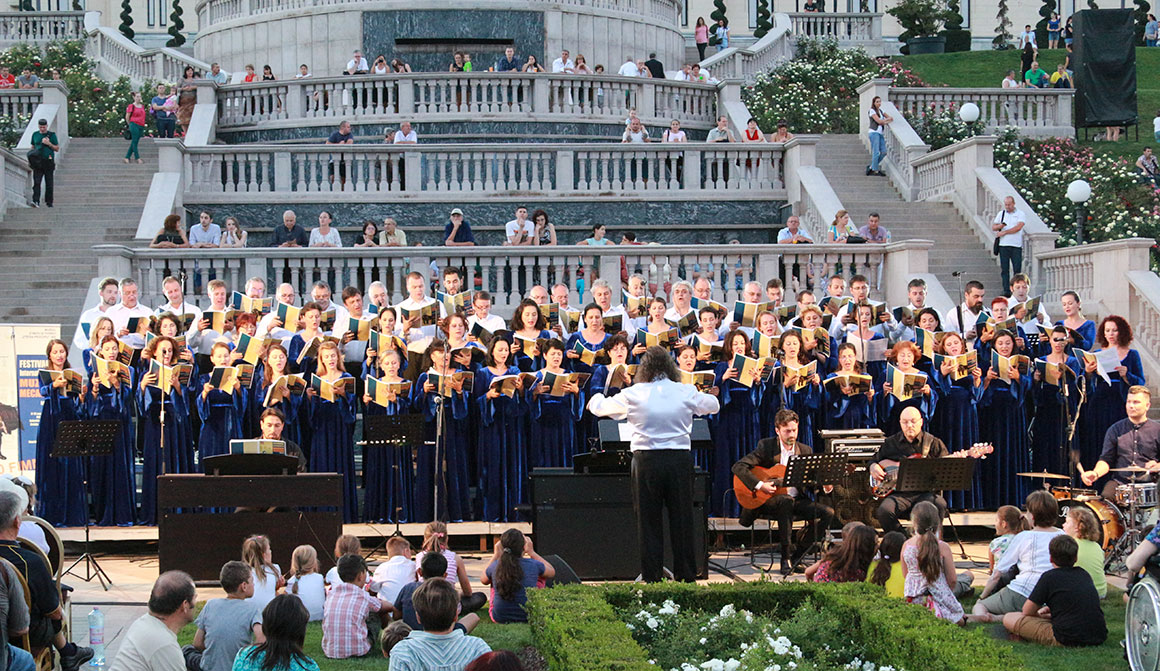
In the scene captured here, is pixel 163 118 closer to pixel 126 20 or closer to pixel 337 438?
pixel 337 438

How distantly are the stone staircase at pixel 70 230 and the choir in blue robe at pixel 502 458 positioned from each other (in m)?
6.65

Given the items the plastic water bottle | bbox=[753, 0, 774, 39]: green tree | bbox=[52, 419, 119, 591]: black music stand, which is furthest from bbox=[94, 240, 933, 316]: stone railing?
bbox=[753, 0, 774, 39]: green tree

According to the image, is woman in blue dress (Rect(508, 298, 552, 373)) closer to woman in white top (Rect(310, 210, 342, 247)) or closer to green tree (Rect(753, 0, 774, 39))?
woman in white top (Rect(310, 210, 342, 247))

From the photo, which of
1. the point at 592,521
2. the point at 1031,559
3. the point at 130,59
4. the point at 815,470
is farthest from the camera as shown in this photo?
the point at 130,59

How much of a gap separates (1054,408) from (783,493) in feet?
11.0

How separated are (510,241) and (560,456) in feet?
20.8

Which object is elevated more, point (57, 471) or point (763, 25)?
point (763, 25)

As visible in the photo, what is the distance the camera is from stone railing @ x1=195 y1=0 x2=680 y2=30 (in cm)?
3359

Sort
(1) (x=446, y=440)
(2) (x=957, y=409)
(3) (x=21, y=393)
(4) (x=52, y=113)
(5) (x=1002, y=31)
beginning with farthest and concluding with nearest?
(5) (x=1002, y=31), (4) (x=52, y=113), (2) (x=957, y=409), (3) (x=21, y=393), (1) (x=446, y=440)

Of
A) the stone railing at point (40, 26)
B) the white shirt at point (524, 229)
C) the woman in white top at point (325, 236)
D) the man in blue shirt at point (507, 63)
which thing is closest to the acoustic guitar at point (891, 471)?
the white shirt at point (524, 229)

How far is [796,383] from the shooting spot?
49.4ft

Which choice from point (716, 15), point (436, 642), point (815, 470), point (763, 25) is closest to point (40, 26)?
point (716, 15)

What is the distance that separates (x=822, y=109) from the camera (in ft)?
97.8

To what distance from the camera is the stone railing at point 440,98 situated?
92.9 ft
